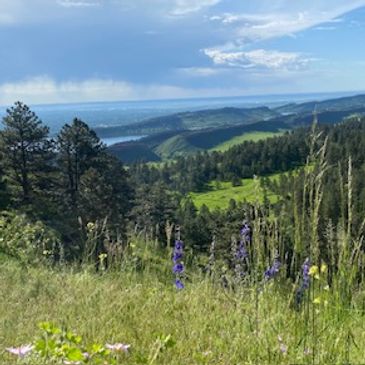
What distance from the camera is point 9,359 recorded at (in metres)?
2.73

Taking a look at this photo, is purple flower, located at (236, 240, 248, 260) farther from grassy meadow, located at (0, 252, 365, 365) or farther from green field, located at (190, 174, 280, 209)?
green field, located at (190, 174, 280, 209)

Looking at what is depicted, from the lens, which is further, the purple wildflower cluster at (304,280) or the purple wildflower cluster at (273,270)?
the purple wildflower cluster at (273,270)

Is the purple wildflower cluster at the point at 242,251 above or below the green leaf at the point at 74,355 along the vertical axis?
below

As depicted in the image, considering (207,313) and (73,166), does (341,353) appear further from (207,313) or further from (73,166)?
(73,166)

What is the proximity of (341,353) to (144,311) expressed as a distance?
4.90 ft

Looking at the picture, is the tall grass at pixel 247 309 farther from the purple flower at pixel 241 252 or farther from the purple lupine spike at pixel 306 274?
the purple flower at pixel 241 252

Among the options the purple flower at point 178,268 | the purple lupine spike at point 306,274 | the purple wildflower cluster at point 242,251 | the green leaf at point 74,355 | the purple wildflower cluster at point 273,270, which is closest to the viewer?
the green leaf at point 74,355

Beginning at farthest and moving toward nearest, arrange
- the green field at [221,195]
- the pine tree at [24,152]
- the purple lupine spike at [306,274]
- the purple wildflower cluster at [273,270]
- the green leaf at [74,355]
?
the green field at [221,195], the pine tree at [24,152], the purple wildflower cluster at [273,270], the purple lupine spike at [306,274], the green leaf at [74,355]

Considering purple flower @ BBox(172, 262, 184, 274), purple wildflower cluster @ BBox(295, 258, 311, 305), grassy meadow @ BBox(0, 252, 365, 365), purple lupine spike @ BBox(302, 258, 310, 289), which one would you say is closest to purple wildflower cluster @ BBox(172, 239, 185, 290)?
purple flower @ BBox(172, 262, 184, 274)

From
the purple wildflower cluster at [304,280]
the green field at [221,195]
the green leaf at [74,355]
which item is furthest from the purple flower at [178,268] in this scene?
the green field at [221,195]

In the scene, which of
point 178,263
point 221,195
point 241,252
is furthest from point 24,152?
point 221,195

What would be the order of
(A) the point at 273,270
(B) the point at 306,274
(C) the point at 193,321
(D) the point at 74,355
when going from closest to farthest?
(D) the point at 74,355
(B) the point at 306,274
(C) the point at 193,321
(A) the point at 273,270

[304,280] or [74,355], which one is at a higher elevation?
[74,355]

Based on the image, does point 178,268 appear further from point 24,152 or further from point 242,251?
point 24,152
